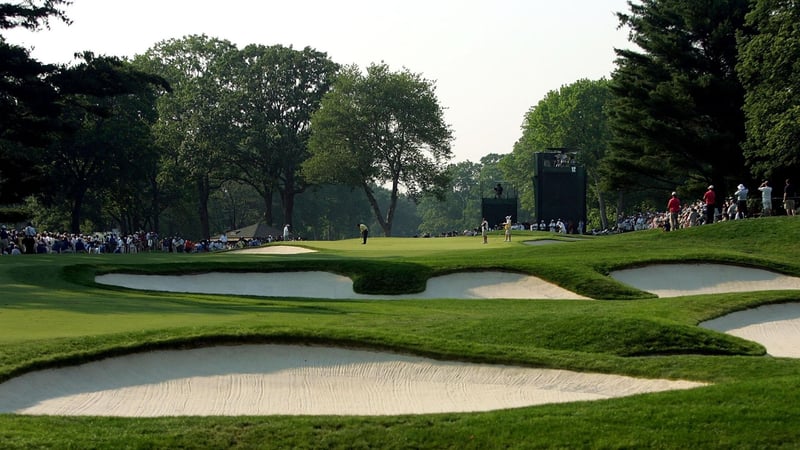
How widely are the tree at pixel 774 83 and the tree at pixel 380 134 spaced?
4332 centimetres

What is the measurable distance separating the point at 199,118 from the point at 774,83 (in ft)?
199

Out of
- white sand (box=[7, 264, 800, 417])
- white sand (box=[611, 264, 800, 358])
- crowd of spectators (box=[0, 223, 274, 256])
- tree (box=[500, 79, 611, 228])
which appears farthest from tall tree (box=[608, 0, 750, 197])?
white sand (box=[7, 264, 800, 417])

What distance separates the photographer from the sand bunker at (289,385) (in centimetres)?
1365

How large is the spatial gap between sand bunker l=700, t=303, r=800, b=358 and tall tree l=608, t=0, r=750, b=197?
34.5 m

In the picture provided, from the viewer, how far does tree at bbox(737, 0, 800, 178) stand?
4678 cm

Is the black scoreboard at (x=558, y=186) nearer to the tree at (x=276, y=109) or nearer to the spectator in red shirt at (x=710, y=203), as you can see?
the spectator in red shirt at (x=710, y=203)

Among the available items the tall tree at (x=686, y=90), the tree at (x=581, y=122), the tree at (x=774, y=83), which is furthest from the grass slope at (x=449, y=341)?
the tree at (x=581, y=122)

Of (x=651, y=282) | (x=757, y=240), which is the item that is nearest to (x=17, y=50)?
(x=651, y=282)

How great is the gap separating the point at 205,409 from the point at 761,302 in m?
15.1

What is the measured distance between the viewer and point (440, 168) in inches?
3693

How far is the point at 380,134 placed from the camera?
92688mm

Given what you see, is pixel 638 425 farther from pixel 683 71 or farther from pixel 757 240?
pixel 683 71

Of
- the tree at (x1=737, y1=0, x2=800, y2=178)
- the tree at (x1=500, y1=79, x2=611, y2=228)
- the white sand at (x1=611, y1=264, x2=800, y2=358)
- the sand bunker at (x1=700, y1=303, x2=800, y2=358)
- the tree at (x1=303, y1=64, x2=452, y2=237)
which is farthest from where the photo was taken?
the tree at (x1=500, y1=79, x2=611, y2=228)

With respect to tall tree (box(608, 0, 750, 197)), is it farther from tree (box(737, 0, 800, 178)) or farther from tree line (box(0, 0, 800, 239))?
tree (box(737, 0, 800, 178))
